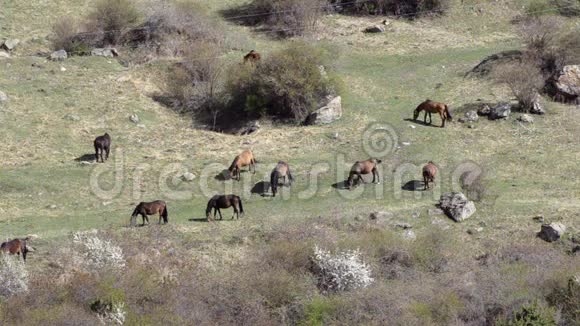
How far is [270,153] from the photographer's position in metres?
34.1

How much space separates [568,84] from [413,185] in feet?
39.0

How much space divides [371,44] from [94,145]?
19.9m

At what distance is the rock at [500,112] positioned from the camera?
36.4m

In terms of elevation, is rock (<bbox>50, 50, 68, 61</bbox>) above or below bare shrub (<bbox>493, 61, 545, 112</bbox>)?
above

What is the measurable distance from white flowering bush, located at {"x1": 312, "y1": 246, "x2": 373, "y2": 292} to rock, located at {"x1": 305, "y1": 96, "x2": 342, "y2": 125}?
13143 millimetres

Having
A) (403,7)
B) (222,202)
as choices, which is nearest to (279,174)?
(222,202)

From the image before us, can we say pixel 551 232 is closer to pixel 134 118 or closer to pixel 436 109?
pixel 436 109

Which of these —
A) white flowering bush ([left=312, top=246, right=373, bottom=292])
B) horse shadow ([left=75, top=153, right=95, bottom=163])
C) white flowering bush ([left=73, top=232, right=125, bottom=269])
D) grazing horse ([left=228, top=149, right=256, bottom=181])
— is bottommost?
white flowering bush ([left=312, top=246, right=373, bottom=292])

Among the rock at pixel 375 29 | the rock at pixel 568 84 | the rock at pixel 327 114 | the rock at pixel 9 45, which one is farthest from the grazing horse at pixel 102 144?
the rock at pixel 375 29

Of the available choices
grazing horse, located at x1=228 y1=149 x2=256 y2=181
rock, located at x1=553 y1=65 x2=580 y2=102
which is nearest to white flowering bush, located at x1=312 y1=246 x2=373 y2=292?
grazing horse, located at x1=228 y1=149 x2=256 y2=181

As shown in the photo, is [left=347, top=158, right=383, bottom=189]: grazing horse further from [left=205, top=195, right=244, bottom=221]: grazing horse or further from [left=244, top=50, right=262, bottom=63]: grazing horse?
[left=244, top=50, right=262, bottom=63]: grazing horse

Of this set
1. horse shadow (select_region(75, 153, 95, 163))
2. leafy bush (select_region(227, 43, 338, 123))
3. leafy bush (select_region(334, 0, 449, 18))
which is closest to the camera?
horse shadow (select_region(75, 153, 95, 163))

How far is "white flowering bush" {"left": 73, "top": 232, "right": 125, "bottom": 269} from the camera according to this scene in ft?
79.2

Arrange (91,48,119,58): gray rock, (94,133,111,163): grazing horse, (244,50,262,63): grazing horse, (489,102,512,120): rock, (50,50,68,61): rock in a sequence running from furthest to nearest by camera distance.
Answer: (91,48,119,58): gray rock, (50,50,68,61): rock, (244,50,262,63): grazing horse, (489,102,512,120): rock, (94,133,111,163): grazing horse
